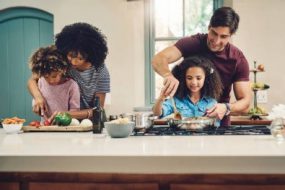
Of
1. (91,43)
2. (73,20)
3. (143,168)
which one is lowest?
(143,168)

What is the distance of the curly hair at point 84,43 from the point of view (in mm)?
3193

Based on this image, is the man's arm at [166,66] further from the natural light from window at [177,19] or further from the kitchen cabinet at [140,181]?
the kitchen cabinet at [140,181]

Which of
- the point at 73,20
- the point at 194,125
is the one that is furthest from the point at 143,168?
the point at 73,20

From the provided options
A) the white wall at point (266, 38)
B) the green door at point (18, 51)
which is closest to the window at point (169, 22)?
the white wall at point (266, 38)

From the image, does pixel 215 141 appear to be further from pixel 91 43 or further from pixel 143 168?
pixel 91 43

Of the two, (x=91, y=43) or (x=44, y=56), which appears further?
(x=91, y=43)

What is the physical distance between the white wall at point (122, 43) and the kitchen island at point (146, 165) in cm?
206

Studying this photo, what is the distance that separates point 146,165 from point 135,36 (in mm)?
2398

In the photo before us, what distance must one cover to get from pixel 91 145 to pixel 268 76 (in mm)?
2456

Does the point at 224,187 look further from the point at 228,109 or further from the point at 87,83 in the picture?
the point at 87,83

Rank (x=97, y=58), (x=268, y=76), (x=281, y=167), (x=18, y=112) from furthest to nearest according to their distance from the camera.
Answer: (x=18, y=112)
(x=268, y=76)
(x=97, y=58)
(x=281, y=167)

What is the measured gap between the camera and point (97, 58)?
10.8 ft

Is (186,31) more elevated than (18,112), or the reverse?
(186,31)

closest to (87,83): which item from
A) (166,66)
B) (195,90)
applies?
(166,66)
